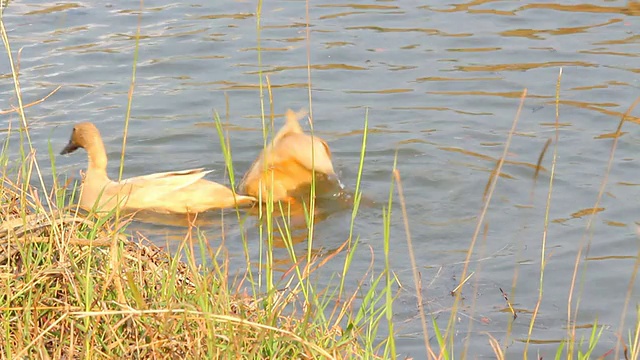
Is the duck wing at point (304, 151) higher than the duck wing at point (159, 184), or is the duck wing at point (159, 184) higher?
the duck wing at point (304, 151)

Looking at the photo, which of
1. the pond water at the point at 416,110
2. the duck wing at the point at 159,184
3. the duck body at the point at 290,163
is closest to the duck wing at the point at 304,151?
the duck body at the point at 290,163

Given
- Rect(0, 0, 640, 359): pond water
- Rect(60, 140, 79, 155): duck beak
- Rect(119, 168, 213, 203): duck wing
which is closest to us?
Rect(0, 0, 640, 359): pond water

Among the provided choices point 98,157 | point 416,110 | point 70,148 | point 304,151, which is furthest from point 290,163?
point 416,110

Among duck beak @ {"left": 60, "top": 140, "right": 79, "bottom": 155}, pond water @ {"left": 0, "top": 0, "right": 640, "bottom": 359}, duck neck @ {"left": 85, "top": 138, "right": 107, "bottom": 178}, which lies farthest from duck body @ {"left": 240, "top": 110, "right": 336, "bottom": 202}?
duck beak @ {"left": 60, "top": 140, "right": 79, "bottom": 155}

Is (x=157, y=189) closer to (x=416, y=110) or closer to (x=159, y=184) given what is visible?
(x=159, y=184)

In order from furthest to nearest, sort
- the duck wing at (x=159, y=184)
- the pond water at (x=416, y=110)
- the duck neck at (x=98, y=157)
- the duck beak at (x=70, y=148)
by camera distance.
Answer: the duck beak at (x=70, y=148)
the duck neck at (x=98, y=157)
the duck wing at (x=159, y=184)
the pond water at (x=416, y=110)

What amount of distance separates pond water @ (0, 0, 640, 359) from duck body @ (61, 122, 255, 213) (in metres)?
0.20

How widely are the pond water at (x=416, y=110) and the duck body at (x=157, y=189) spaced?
0.20m

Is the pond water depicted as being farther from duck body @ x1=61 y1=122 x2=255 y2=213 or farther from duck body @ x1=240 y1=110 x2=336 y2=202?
duck body @ x1=240 y1=110 x2=336 y2=202

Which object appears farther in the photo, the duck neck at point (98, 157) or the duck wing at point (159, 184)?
the duck neck at point (98, 157)

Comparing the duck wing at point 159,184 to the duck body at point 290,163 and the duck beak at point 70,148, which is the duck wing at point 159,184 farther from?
the duck beak at point 70,148

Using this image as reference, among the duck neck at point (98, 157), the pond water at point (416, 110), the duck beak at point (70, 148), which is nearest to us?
the pond water at point (416, 110)

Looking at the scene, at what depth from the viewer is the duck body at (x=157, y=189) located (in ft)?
21.5

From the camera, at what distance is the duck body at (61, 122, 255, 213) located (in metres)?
6.57
